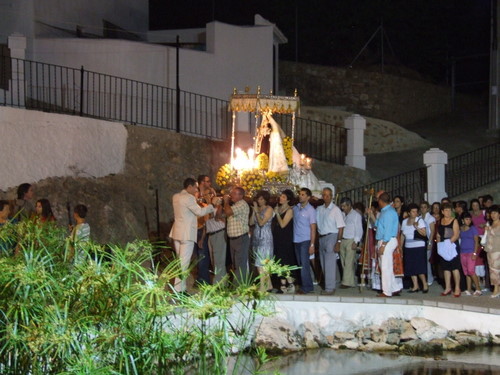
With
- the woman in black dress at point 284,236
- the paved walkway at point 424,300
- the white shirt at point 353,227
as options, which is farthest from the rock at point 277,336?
the white shirt at point 353,227

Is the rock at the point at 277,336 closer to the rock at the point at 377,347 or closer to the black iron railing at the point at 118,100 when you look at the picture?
the rock at the point at 377,347

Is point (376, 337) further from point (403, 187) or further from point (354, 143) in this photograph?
point (354, 143)

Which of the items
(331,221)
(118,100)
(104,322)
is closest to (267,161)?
(331,221)

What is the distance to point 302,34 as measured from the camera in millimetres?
36781

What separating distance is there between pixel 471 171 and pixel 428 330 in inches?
413

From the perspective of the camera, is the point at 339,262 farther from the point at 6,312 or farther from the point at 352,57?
the point at 352,57

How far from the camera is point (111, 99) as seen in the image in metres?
22.9

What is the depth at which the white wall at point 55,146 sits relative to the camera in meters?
18.8

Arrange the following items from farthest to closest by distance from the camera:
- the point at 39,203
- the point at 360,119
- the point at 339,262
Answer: the point at 360,119 → the point at 339,262 → the point at 39,203

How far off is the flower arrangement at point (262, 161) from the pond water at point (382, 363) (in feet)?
17.2

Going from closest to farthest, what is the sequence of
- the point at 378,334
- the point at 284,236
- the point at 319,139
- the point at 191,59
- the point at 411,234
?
the point at 378,334
the point at 284,236
the point at 411,234
the point at 191,59
the point at 319,139

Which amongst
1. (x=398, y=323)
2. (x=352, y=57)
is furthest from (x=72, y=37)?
(x=352, y=57)

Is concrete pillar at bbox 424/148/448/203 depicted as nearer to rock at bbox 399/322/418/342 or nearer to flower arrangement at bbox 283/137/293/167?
flower arrangement at bbox 283/137/293/167

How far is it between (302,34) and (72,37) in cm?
1370
